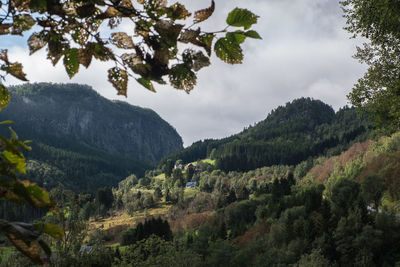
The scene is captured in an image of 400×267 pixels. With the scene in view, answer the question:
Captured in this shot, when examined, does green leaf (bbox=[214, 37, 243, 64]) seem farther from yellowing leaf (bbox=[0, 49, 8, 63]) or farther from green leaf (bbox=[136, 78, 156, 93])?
yellowing leaf (bbox=[0, 49, 8, 63])

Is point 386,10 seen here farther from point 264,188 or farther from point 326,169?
point 326,169

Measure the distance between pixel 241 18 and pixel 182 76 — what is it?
394mm

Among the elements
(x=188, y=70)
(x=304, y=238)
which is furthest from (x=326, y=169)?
(x=188, y=70)

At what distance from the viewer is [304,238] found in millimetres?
33812

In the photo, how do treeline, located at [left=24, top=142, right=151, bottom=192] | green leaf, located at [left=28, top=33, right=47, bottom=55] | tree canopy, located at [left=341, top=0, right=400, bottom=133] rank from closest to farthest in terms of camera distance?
green leaf, located at [left=28, top=33, right=47, bottom=55] < tree canopy, located at [left=341, top=0, right=400, bottom=133] < treeline, located at [left=24, top=142, right=151, bottom=192]

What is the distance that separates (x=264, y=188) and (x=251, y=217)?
75.7ft

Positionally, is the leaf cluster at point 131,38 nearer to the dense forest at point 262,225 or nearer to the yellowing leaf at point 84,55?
the yellowing leaf at point 84,55

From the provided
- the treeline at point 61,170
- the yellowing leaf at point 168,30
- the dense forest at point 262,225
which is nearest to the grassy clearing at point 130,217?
the dense forest at point 262,225

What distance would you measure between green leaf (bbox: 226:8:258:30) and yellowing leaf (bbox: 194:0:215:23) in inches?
3.4

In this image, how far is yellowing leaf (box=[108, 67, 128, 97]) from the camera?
59.6 inches

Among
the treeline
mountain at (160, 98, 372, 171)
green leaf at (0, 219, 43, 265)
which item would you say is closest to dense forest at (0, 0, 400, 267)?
green leaf at (0, 219, 43, 265)

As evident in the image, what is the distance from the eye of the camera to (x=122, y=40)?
1.48 metres

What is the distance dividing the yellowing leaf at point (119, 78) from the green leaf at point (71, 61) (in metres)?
0.17

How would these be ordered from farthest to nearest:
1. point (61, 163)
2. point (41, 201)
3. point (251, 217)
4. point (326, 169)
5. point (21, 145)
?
1. point (61, 163)
2. point (326, 169)
3. point (251, 217)
4. point (21, 145)
5. point (41, 201)
